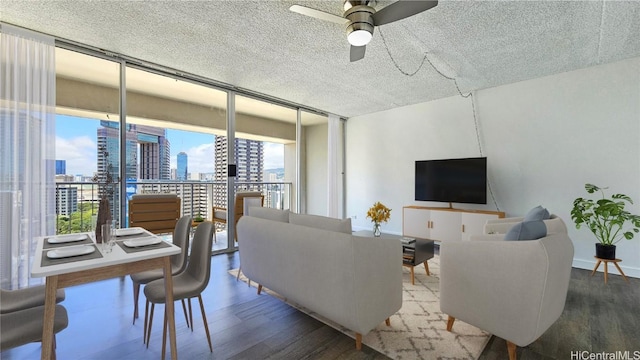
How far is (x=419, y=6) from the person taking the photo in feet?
6.16

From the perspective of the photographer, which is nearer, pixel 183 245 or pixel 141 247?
pixel 141 247

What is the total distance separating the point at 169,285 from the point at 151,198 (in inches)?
94.1

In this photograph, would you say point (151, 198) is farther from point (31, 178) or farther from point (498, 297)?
point (498, 297)

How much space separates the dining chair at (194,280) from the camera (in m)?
1.66

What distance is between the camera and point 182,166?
14.3 feet

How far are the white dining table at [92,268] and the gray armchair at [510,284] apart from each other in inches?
72.1

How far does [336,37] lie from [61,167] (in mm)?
3418

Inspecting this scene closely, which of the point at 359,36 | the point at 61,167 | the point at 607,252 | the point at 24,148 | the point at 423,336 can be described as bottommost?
the point at 423,336

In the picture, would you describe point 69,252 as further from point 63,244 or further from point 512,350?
point 512,350

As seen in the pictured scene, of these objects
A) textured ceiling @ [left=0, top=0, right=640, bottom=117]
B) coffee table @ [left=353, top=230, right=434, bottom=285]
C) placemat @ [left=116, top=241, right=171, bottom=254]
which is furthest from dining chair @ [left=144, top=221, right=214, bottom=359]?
textured ceiling @ [left=0, top=0, right=640, bottom=117]

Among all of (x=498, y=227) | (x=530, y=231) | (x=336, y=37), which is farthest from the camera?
(x=498, y=227)

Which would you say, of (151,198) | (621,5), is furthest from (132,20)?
(621,5)

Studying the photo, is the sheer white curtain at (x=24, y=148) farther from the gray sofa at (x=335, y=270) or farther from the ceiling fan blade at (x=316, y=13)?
the ceiling fan blade at (x=316, y=13)

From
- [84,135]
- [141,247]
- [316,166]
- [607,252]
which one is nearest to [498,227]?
[607,252]
